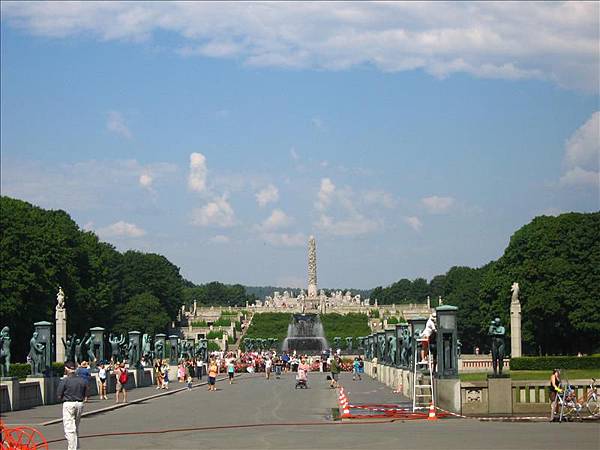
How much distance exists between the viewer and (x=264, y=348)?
481ft

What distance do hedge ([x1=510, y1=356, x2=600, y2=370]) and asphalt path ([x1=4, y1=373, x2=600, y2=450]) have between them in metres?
32.6

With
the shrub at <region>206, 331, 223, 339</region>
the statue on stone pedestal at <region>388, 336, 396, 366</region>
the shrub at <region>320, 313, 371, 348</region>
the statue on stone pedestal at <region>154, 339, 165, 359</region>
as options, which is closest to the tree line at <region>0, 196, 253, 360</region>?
the statue on stone pedestal at <region>154, 339, 165, 359</region>

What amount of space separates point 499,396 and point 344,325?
134241 millimetres

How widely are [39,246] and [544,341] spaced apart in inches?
1578

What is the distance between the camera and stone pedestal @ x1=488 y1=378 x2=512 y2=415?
30266mm

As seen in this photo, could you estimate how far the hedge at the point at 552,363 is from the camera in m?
68.2

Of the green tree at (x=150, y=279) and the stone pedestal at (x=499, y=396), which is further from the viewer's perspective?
the green tree at (x=150, y=279)

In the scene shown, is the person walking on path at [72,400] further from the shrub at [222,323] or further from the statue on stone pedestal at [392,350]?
the shrub at [222,323]

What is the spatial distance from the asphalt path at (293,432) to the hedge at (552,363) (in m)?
32.6

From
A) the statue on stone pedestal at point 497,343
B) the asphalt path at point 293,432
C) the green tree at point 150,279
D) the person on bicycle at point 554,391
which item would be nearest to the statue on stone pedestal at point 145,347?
the asphalt path at point 293,432

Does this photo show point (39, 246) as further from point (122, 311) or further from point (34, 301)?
point (122, 311)

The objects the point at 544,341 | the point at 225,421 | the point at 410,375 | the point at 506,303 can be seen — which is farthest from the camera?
the point at 506,303

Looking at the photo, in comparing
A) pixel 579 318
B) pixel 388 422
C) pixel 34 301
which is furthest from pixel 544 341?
pixel 388 422

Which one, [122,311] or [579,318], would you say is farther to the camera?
[122,311]
